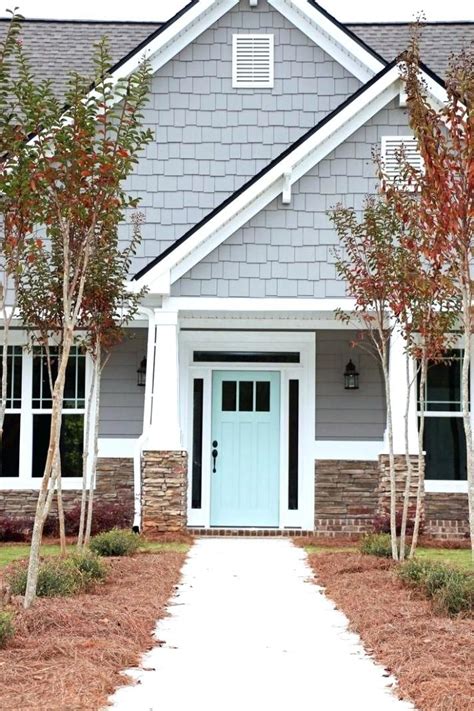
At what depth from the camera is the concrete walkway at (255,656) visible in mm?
6137

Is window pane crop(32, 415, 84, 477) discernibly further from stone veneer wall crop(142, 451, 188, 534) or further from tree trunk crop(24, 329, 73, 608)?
tree trunk crop(24, 329, 73, 608)

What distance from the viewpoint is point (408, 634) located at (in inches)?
306

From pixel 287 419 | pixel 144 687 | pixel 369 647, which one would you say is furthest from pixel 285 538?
pixel 144 687

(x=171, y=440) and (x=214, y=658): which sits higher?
(x=171, y=440)

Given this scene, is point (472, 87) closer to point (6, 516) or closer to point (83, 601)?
point (83, 601)

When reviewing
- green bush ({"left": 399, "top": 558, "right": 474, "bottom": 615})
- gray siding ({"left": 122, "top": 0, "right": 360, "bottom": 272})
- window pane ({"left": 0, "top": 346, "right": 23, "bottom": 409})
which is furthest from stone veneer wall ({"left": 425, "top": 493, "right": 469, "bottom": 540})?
window pane ({"left": 0, "top": 346, "right": 23, "bottom": 409})

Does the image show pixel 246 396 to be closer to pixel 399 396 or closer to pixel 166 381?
pixel 166 381

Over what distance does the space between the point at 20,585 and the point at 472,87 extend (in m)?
5.37

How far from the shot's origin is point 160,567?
1177 centimetres

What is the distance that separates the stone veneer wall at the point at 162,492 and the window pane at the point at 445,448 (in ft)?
12.7

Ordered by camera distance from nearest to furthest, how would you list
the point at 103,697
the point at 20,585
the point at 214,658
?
the point at 103,697
the point at 214,658
the point at 20,585

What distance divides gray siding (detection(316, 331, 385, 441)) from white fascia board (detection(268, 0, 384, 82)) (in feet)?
13.6

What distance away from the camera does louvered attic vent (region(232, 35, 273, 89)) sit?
17.8 metres

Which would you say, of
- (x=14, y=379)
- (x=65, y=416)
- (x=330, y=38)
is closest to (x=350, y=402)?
(x=65, y=416)
